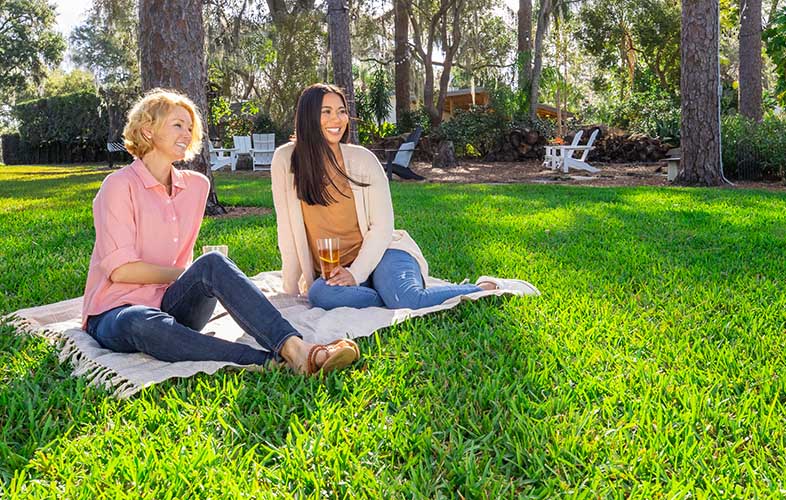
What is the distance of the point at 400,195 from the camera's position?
27.8 ft

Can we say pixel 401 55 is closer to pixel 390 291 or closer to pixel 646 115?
pixel 646 115

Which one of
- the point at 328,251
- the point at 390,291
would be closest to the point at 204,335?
the point at 328,251

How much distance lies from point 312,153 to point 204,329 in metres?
0.95

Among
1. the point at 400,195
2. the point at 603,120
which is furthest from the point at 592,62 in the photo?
the point at 400,195

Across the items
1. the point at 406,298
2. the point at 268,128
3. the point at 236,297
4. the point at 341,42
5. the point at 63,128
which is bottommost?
the point at 406,298

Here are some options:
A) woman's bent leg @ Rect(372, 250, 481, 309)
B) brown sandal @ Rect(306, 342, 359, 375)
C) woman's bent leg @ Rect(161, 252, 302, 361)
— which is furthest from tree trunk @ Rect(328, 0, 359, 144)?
brown sandal @ Rect(306, 342, 359, 375)

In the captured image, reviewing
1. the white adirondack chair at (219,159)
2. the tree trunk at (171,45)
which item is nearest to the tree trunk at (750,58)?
the tree trunk at (171,45)

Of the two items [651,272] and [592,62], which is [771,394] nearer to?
[651,272]

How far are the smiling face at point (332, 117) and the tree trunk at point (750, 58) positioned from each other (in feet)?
38.4

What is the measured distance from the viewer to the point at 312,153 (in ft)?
10.1

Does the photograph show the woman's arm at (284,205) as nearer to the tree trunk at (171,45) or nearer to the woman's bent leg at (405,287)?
the woman's bent leg at (405,287)

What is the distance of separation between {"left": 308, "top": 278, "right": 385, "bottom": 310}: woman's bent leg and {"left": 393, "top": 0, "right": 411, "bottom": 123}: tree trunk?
55.1 ft

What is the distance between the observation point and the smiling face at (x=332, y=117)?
3.03 meters

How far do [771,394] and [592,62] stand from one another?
30.1 meters
